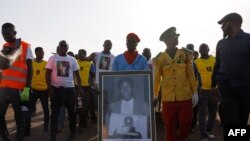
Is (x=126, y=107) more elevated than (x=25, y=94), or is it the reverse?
(x=25, y=94)

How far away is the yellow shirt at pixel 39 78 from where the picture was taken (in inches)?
474

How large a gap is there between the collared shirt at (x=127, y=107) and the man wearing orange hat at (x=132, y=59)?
875 mm

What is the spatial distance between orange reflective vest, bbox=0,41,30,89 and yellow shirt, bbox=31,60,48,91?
3.64 m

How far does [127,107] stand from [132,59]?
1.08 meters

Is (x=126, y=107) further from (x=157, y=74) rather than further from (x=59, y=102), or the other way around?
(x=59, y=102)

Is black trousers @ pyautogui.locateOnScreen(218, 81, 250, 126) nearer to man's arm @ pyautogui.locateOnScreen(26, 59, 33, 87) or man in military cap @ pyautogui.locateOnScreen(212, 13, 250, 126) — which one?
man in military cap @ pyautogui.locateOnScreen(212, 13, 250, 126)

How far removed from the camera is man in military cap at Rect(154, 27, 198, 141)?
767cm

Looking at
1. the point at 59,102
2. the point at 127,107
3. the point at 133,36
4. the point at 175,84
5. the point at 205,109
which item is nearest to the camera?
the point at 127,107

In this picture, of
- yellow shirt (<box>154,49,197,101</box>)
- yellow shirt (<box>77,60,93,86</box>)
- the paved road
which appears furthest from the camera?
yellow shirt (<box>77,60,93,86</box>)

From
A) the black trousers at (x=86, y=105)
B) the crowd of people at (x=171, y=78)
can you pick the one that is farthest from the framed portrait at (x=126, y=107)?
the black trousers at (x=86, y=105)

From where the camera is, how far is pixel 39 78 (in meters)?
12.2

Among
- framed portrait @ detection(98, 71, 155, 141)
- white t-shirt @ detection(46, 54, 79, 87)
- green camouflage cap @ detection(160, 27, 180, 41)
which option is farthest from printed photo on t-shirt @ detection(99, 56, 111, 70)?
framed portrait @ detection(98, 71, 155, 141)

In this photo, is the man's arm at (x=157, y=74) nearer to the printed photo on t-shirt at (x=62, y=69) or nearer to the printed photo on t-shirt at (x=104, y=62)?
the printed photo on t-shirt at (x=62, y=69)

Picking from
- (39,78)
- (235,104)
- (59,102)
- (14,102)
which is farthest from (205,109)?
(39,78)
